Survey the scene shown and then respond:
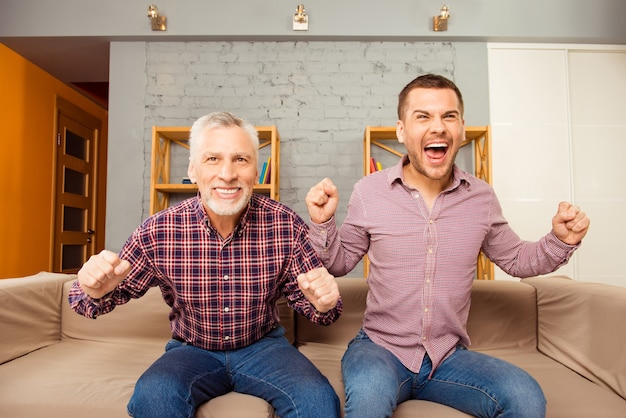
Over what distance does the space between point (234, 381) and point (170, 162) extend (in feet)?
8.53

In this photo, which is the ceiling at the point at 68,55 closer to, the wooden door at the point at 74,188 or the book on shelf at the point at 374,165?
the wooden door at the point at 74,188

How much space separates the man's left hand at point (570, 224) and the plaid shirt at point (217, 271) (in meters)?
0.69

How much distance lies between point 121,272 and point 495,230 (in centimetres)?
114

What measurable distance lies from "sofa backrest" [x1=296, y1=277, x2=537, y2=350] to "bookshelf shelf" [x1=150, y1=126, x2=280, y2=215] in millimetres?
1557

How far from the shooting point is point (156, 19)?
3395 mm

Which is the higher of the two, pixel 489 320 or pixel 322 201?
pixel 322 201

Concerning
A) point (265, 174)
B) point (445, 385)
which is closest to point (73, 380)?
point (445, 385)

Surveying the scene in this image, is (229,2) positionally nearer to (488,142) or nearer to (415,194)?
(488,142)

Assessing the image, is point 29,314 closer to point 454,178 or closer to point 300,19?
point 454,178

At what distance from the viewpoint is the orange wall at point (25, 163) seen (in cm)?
366

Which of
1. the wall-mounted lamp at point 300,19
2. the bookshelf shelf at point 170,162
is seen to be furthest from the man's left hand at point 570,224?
the wall-mounted lamp at point 300,19

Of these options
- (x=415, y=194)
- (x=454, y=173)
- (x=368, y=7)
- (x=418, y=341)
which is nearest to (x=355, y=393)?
(x=418, y=341)

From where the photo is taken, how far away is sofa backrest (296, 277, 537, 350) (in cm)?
170

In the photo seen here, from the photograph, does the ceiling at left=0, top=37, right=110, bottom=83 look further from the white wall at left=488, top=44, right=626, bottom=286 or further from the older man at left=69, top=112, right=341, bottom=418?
the white wall at left=488, top=44, right=626, bottom=286
